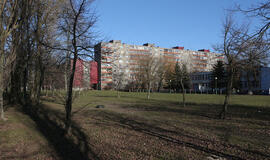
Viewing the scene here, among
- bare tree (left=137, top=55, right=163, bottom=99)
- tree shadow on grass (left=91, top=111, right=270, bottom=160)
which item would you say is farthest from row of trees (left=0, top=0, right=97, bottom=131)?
bare tree (left=137, top=55, right=163, bottom=99)

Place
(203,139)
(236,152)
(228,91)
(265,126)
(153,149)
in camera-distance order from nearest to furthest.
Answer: (236,152) → (153,149) → (203,139) → (265,126) → (228,91)

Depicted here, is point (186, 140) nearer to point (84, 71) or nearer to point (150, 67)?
point (84, 71)

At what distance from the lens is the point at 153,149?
7.31 meters

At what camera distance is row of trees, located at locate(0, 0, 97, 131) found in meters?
9.38

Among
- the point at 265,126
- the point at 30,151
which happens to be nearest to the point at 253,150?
the point at 265,126

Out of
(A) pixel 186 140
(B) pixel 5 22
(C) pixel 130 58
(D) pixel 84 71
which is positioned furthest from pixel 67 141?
(C) pixel 130 58

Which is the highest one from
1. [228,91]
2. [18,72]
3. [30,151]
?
[18,72]

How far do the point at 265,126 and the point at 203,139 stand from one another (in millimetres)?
4342

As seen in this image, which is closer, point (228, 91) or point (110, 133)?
point (110, 133)

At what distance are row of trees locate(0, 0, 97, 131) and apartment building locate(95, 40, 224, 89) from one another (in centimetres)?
90

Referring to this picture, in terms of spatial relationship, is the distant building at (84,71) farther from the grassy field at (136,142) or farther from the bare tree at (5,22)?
the bare tree at (5,22)

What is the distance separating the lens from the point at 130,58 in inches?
2395

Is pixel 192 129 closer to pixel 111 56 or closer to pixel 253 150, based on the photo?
pixel 253 150

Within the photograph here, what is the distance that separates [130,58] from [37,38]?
49.0 metres
